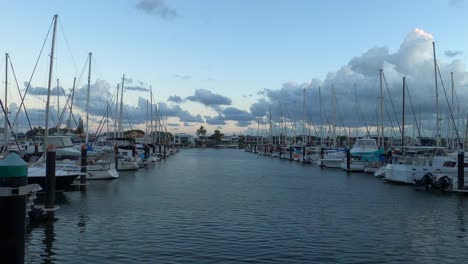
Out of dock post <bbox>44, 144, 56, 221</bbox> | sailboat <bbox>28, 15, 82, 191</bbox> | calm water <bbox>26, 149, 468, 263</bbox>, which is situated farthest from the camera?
sailboat <bbox>28, 15, 82, 191</bbox>

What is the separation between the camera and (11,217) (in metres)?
7.80

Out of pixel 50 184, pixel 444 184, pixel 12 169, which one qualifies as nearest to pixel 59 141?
pixel 50 184

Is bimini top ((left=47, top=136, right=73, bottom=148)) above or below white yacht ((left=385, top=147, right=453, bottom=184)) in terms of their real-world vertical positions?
above

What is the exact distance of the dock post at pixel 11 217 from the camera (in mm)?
7754

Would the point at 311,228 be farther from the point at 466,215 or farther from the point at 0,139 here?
the point at 0,139

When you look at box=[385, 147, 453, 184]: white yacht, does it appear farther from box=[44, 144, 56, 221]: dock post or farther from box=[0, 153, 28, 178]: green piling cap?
box=[0, 153, 28, 178]: green piling cap

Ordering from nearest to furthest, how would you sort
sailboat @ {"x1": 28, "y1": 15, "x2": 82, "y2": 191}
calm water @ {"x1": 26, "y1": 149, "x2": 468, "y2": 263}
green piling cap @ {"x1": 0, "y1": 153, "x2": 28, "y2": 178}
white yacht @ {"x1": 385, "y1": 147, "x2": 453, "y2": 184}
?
green piling cap @ {"x1": 0, "y1": 153, "x2": 28, "y2": 178}, calm water @ {"x1": 26, "y1": 149, "x2": 468, "y2": 263}, sailboat @ {"x1": 28, "y1": 15, "x2": 82, "y2": 191}, white yacht @ {"x1": 385, "y1": 147, "x2": 453, "y2": 184}

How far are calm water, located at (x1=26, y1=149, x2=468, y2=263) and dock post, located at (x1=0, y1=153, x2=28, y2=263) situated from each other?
838cm

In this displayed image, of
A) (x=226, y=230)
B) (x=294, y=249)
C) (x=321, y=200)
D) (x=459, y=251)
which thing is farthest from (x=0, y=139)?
(x=459, y=251)

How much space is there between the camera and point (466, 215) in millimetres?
27797

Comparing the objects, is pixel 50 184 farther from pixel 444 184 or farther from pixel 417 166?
pixel 417 166

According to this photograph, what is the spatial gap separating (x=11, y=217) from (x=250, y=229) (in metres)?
15.0

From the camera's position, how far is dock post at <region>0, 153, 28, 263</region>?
7754mm

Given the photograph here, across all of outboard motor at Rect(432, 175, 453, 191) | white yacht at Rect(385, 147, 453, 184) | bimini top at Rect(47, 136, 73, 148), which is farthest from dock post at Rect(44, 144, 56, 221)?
white yacht at Rect(385, 147, 453, 184)
